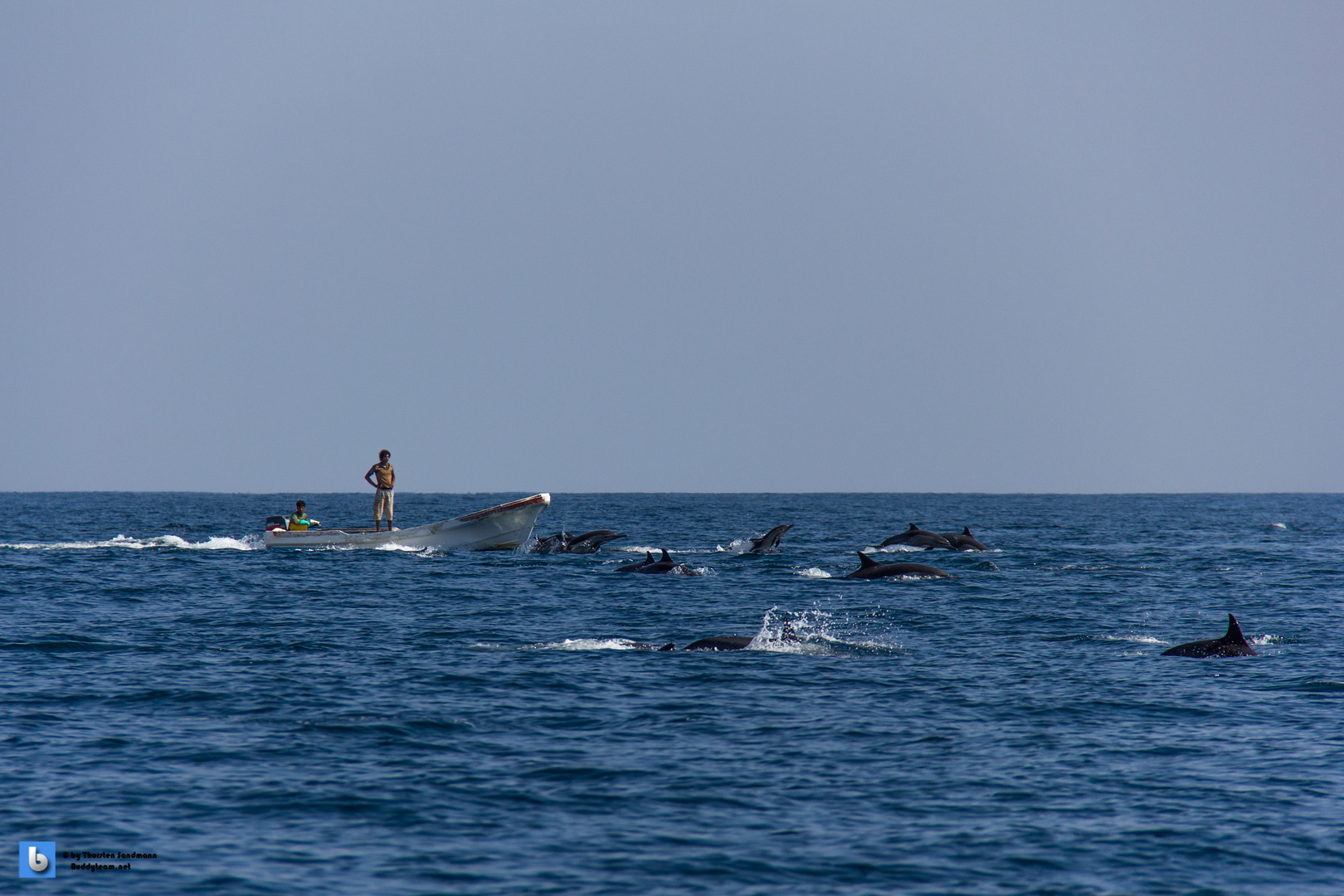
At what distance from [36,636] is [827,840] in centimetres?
1827

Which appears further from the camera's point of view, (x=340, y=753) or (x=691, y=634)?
(x=691, y=634)

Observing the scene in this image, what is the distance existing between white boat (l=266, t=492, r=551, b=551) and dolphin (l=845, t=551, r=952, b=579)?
39.7 feet

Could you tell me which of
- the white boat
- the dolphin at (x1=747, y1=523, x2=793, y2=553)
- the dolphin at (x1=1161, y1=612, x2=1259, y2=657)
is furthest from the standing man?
the dolphin at (x1=1161, y1=612, x2=1259, y2=657)

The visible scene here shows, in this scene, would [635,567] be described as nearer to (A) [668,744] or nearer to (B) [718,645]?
(B) [718,645]

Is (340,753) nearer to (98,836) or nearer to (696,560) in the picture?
(98,836)

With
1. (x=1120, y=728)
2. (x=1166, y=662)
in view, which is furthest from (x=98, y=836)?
(x=1166, y=662)

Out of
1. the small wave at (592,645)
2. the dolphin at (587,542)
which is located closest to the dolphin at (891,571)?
the dolphin at (587,542)

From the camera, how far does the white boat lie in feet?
140

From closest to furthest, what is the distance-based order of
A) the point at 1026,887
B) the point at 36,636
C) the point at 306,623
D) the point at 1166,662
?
1. the point at 1026,887
2. the point at 1166,662
3. the point at 36,636
4. the point at 306,623

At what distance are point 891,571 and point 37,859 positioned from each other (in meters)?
28.1

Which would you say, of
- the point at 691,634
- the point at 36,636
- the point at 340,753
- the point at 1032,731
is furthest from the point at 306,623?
the point at 1032,731

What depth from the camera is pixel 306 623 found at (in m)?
25.2

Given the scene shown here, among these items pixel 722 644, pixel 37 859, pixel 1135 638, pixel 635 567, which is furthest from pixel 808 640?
pixel 635 567

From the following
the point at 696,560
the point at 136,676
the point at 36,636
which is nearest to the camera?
the point at 136,676
